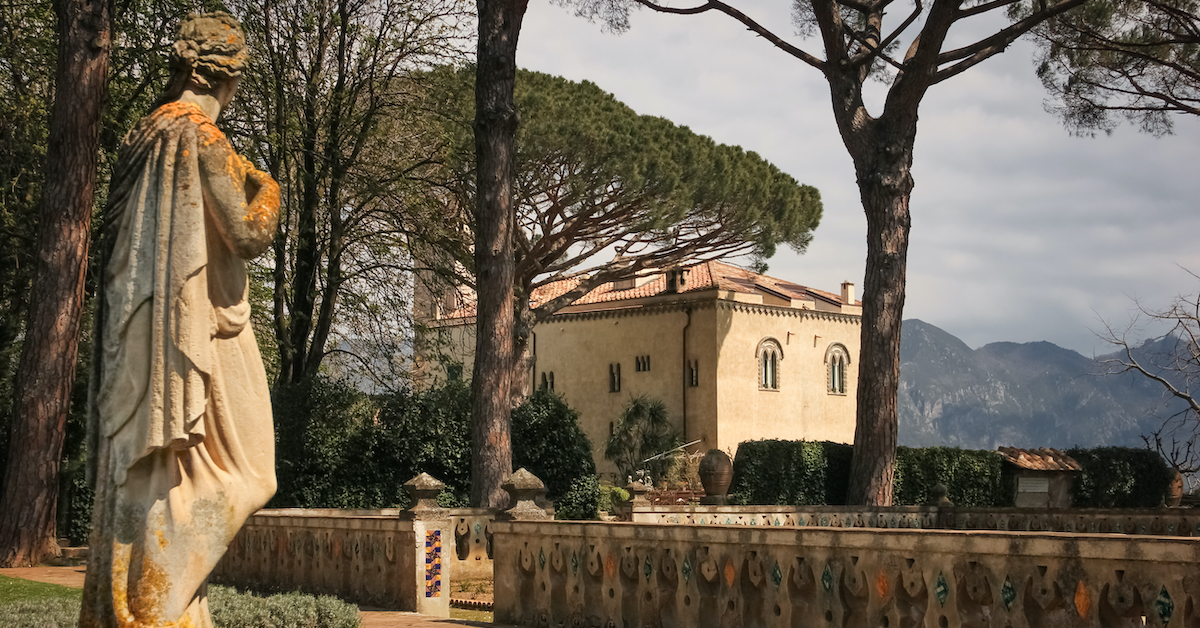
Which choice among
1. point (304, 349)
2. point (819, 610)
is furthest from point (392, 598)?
point (304, 349)

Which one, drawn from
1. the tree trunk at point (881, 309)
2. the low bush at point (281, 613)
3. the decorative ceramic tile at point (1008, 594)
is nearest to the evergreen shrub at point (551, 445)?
the tree trunk at point (881, 309)

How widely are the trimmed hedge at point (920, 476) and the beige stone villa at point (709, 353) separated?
1701cm

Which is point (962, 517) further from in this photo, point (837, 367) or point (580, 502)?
point (837, 367)

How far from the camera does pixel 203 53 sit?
15.2 ft

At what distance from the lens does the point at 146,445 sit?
405cm

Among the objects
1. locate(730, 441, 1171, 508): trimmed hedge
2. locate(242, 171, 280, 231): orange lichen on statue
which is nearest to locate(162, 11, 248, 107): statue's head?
locate(242, 171, 280, 231): orange lichen on statue

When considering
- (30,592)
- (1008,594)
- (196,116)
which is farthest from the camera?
(30,592)

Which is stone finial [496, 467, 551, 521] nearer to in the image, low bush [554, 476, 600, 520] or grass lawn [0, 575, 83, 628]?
grass lawn [0, 575, 83, 628]

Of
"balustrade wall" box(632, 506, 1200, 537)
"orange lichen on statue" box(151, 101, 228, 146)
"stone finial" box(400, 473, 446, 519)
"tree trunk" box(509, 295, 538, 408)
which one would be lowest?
"balustrade wall" box(632, 506, 1200, 537)

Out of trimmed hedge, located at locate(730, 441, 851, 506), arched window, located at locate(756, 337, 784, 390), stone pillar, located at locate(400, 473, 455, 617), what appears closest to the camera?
stone pillar, located at locate(400, 473, 455, 617)

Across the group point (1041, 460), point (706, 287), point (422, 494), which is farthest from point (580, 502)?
point (706, 287)

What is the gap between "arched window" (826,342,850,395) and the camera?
49.3 meters

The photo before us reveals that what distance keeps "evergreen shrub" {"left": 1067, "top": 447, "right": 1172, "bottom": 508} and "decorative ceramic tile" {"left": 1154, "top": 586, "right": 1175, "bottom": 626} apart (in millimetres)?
22969

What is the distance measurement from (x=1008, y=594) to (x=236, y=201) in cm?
455
